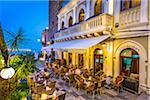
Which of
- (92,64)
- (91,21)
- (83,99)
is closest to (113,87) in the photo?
(83,99)

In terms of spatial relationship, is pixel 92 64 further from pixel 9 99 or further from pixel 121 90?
pixel 9 99

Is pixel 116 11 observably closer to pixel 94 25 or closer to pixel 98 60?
pixel 94 25

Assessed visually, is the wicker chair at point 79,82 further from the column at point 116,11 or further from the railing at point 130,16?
the column at point 116,11

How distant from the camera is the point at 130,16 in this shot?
397 inches

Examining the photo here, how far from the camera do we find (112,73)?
1188 centimetres

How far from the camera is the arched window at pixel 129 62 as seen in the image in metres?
10.1

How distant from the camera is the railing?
9.57m

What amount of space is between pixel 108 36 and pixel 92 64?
12.4 ft

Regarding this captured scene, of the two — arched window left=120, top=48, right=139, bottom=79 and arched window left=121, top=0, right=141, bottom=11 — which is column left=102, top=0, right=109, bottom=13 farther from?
arched window left=120, top=48, right=139, bottom=79

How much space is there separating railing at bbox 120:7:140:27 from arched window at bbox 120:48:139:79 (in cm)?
163

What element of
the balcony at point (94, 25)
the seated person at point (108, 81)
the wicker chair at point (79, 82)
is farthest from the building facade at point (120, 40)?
the wicker chair at point (79, 82)

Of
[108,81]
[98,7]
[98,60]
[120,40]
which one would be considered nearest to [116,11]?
[120,40]

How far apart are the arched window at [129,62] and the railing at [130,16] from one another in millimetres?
1629

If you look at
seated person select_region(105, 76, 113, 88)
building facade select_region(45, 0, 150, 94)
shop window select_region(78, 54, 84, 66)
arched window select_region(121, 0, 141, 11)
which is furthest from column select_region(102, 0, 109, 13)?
shop window select_region(78, 54, 84, 66)
